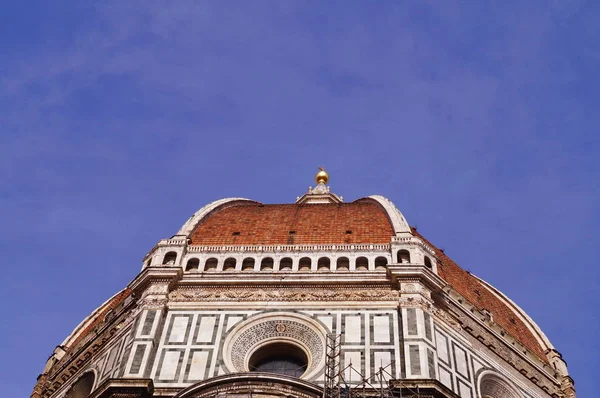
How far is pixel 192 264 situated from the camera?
26469 millimetres

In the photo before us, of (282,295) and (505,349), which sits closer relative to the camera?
(282,295)

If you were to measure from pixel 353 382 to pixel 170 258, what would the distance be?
24.9 ft

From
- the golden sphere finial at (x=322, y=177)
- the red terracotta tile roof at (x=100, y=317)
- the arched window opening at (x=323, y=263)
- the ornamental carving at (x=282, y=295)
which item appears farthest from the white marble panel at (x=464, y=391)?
the golden sphere finial at (x=322, y=177)

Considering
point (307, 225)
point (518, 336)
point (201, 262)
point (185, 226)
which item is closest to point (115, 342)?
point (201, 262)

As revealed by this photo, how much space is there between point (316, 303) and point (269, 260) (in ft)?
8.50

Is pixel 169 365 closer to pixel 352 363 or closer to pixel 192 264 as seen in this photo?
pixel 352 363

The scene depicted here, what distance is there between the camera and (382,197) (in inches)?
1233

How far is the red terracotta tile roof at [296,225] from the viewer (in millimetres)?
27719

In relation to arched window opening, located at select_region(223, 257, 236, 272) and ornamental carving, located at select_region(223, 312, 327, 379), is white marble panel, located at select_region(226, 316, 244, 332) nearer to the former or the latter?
ornamental carving, located at select_region(223, 312, 327, 379)

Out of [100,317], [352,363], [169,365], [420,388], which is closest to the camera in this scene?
[420,388]

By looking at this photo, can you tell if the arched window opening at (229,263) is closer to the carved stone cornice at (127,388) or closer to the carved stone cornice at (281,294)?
the carved stone cornice at (281,294)

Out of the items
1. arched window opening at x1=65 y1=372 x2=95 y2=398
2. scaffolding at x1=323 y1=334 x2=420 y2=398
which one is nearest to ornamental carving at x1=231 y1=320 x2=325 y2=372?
scaffolding at x1=323 y1=334 x2=420 y2=398

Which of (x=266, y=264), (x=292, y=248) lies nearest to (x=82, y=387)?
(x=266, y=264)

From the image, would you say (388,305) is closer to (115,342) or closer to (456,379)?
(456,379)
